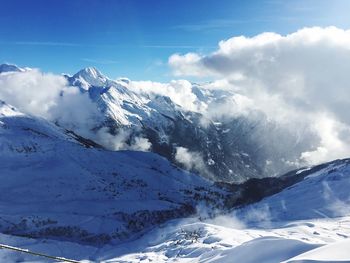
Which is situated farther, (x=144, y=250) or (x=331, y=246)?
(x=144, y=250)

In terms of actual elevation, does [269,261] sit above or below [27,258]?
below

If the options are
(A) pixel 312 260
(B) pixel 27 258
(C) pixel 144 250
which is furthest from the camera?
(C) pixel 144 250

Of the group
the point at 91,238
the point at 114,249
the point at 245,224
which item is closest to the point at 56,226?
the point at 91,238

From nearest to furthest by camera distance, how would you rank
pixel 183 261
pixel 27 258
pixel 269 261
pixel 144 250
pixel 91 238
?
pixel 269 261 < pixel 183 261 < pixel 27 258 < pixel 144 250 < pixel 91 238

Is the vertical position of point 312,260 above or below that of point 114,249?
below

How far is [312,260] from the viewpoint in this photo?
24.9 metres

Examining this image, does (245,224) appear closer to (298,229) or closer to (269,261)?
(298,229)

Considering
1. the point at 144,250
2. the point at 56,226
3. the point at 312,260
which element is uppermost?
the point at 56,226

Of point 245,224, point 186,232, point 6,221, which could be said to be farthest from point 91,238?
point 245,224

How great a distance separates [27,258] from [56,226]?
60.3 m

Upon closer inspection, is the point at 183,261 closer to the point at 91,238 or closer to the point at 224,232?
the point at 224,232

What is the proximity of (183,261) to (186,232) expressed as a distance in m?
49.4

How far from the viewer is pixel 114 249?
174 metres

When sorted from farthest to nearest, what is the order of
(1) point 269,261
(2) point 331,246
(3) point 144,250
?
(3) point 144,250
(1) point 269,261
(2) point 331,246
